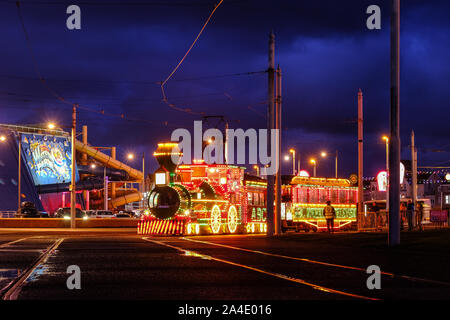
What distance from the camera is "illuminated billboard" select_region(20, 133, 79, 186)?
74.8 m

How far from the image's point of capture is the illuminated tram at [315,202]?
40.4m

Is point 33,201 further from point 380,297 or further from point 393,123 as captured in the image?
point 380,297

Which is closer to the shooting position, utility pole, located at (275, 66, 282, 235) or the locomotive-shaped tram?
utility pole, located at (275, 66, 282, 235)

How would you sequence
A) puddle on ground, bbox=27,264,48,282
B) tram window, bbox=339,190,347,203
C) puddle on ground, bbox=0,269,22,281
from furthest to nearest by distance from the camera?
tram window, bbox=339,190,347,203, puddle on ground, bbox=0,269,22,281, puddle on ground, bbox=27,264,48,282

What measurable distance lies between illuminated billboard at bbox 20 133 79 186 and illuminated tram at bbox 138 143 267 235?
4264 centimetres

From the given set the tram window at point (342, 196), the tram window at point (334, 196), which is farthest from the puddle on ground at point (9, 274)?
the tram window at point (342, 196)

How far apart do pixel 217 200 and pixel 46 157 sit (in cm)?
4845

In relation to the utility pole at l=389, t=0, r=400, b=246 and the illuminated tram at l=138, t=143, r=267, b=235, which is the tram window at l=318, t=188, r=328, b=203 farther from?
the utility pole at l=389, t=0, r=400, b=246

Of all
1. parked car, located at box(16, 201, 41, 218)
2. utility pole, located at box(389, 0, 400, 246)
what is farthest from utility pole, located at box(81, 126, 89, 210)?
utility pole, located at box(389, 0, 400, 246)

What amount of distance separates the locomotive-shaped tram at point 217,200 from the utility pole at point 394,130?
1271 cm

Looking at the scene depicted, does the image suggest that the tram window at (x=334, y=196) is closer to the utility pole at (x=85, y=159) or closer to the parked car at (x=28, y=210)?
the parked car at (x=28, y=210)

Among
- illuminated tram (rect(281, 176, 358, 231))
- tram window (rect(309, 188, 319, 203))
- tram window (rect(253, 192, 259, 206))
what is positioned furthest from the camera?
tram window (rect(309, 188, 319, 203))

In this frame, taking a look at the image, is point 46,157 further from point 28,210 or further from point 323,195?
point 323,195
